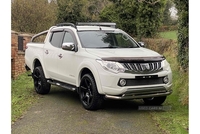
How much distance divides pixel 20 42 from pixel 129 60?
259 inches

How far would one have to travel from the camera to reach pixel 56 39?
7.48 metres

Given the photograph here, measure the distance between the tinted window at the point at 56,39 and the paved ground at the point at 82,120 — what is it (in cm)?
146

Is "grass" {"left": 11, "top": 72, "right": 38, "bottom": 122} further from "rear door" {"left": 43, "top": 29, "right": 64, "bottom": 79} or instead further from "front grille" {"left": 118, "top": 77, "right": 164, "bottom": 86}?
"front grille" {"left": 118, "top": 77, "right": 164, "bottom": 86}

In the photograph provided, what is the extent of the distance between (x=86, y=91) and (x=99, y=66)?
75 cm

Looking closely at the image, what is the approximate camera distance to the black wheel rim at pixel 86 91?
5.94m

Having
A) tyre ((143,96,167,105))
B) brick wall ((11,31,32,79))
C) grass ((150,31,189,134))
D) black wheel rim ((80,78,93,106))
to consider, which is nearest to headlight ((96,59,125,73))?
black wheel rim ((80,78,93,106))

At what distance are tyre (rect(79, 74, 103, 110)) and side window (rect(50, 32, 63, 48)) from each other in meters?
1.56

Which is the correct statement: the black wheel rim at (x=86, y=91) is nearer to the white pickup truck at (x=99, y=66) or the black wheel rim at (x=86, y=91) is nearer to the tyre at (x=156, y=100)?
the white pickup truck at (x=99, y=66)

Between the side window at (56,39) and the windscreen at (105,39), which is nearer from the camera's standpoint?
the windscreen at (105,39)

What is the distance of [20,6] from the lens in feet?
47.3

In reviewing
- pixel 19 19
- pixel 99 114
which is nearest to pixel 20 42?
pixel 19 19

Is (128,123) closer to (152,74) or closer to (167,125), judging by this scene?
(167,125)

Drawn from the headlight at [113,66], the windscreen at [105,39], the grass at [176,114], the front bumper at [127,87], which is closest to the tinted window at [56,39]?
the windscreen at [105,39]

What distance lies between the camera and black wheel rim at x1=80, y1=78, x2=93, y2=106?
5.94 meters
